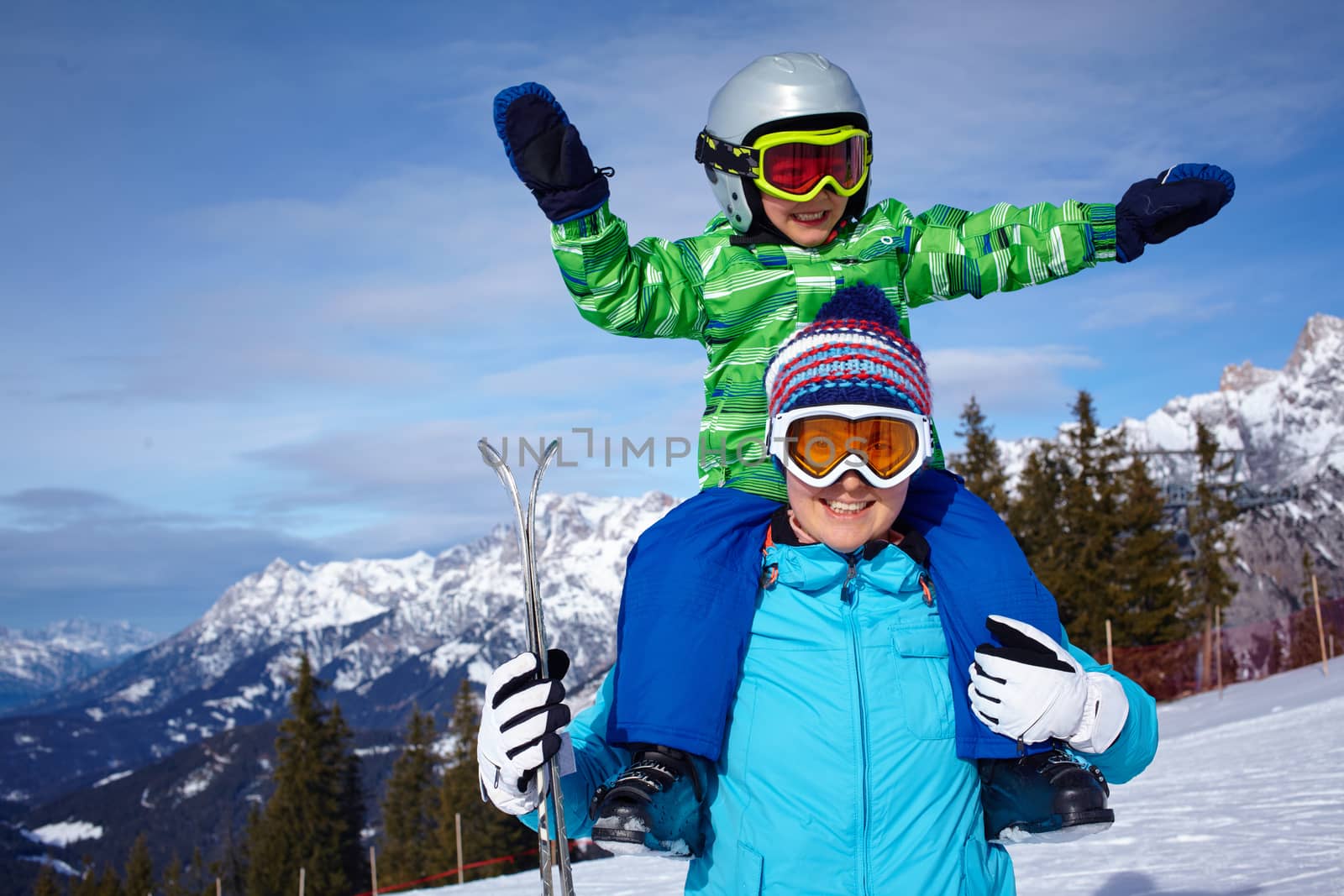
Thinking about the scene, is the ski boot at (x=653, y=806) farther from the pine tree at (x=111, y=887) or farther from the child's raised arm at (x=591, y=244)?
the pine tree at (x=111, y=887)

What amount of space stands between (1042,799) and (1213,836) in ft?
20.5

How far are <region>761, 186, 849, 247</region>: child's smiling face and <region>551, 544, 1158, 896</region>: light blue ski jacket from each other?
0.85m

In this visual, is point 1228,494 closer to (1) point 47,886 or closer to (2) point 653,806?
(2) point 653,806

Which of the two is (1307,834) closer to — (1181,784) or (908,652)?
(1181,784)

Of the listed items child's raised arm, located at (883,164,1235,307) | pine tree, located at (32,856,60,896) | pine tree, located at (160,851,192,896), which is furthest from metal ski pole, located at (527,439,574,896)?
pine tree, located at (32,856,60,896)

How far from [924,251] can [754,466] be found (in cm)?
76

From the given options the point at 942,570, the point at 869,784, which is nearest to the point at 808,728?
the point at 869,784

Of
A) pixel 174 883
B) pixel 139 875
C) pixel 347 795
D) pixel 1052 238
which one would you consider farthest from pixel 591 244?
pixel 139 875

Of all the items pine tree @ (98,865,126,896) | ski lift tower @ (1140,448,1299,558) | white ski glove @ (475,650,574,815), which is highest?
ski lift tower @ (1140,448,1299,558)

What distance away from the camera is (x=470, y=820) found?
42.1 m

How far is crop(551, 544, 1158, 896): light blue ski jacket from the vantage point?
2109mm

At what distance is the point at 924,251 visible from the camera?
278cm

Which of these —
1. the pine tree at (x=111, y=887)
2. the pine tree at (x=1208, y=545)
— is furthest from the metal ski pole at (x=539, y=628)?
the pine tree at (x=111, y=887)

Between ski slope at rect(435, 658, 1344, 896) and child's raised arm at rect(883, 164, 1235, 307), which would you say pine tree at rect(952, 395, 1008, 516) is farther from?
child's raised arm at rect(883, 164, 1235, 307)
